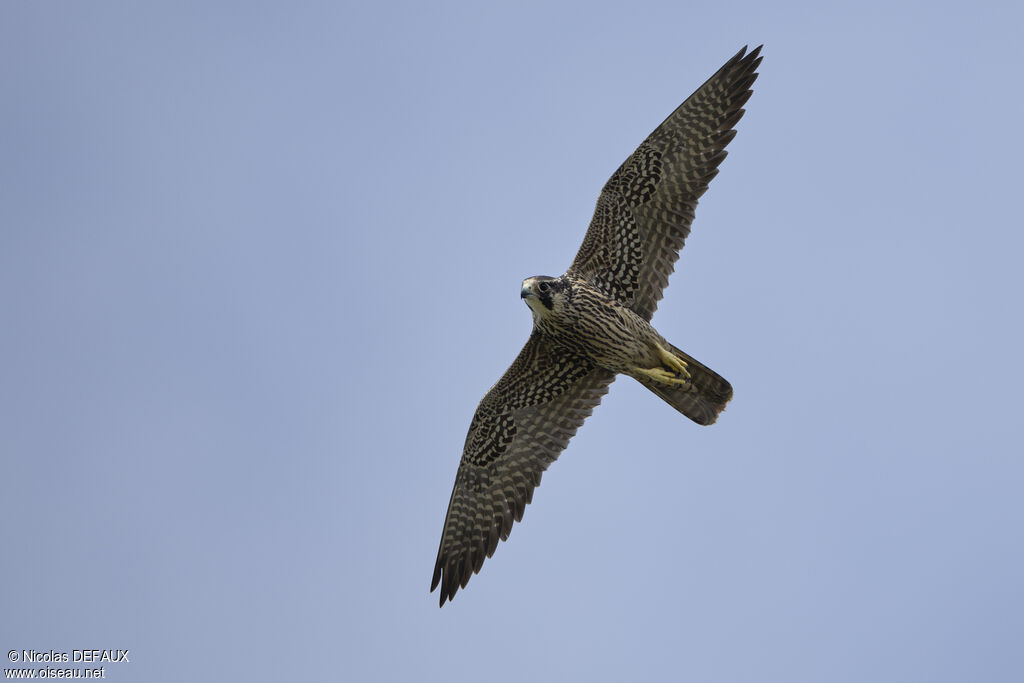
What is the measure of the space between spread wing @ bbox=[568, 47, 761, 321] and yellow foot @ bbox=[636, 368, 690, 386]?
67 cm

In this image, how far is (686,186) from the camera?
476 inches

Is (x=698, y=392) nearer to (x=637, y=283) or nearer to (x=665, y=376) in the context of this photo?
(x=665, y=376)

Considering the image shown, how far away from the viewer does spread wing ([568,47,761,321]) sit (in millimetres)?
12078

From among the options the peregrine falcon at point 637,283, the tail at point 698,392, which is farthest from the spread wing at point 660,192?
the tail at point 698,392

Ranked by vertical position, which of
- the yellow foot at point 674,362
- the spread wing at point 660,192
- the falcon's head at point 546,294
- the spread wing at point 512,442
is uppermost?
the spread wing at point 660,192

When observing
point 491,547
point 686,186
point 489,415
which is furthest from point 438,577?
point 686,186

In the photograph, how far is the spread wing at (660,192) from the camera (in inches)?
476

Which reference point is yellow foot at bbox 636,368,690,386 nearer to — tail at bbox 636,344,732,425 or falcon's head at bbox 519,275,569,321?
tail at bbox 636,344,732,425

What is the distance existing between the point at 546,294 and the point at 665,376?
162cm

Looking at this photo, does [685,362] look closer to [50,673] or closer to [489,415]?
[489,415]

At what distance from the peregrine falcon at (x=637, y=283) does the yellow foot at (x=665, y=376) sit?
0.04ft

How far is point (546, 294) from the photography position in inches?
463

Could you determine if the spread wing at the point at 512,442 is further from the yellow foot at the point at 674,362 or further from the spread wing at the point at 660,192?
the spread wing at the point at 660,192

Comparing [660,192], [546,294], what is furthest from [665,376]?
[660,192]
